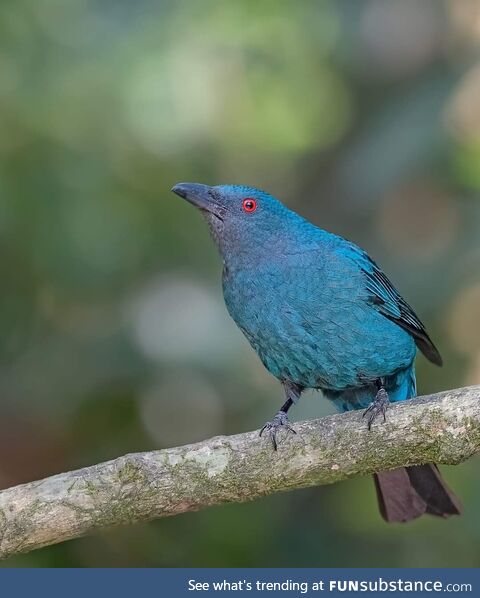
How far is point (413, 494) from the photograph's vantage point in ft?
18.7

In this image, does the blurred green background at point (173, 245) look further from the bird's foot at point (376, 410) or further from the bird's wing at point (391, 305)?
the bird's foot at point (376, 410)

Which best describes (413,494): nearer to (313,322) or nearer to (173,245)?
(313,322)

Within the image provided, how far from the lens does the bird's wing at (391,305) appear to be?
5801mm

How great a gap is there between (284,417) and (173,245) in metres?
2.06

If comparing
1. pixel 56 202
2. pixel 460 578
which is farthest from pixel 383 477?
pixel 56 202

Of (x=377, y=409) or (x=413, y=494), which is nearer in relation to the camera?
(x=377, y=409)

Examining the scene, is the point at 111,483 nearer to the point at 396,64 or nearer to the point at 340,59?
the point at 340,59

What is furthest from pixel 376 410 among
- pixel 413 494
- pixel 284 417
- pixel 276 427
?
pixel 413 494

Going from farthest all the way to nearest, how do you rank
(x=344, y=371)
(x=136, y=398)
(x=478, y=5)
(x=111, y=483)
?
1. (x=478, y=5)
2. (x=136, y=398)
3. (x=344, y=371)
4. (x=111, y=483)

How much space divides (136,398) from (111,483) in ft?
7.78

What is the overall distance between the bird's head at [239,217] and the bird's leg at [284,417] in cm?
84

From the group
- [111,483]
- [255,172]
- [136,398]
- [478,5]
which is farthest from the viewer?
[255,172]

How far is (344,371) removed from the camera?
5.57 metres

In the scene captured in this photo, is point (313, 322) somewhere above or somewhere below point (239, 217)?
below
